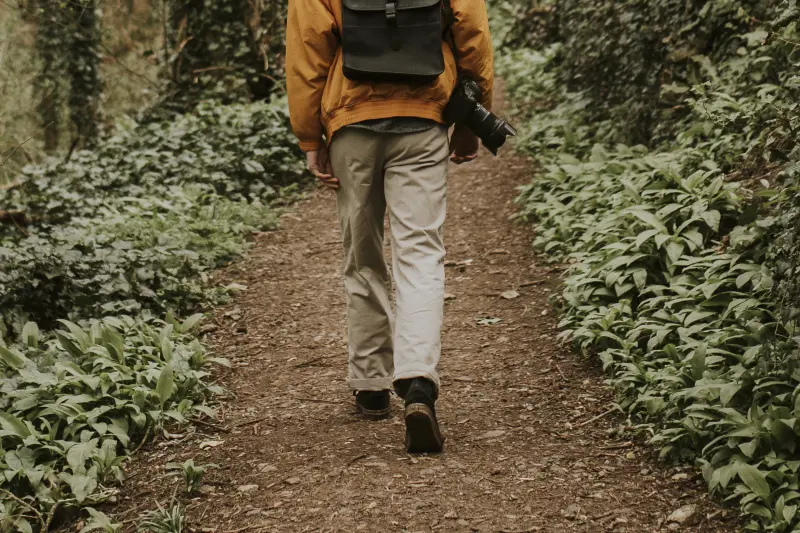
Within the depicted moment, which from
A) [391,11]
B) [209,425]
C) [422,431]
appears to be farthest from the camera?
[209,425]

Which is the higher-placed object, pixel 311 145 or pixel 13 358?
pixel 311 145

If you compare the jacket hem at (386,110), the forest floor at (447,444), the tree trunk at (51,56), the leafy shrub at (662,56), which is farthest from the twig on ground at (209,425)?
the tree trunk at (51,56)

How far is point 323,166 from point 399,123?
49cm

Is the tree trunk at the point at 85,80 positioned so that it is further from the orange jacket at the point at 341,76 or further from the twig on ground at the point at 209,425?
the orange jacket at the point at 341,76

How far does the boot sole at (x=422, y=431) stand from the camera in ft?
10.5

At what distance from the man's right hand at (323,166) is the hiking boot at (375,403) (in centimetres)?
102

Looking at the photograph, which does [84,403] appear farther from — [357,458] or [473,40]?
[473,40]

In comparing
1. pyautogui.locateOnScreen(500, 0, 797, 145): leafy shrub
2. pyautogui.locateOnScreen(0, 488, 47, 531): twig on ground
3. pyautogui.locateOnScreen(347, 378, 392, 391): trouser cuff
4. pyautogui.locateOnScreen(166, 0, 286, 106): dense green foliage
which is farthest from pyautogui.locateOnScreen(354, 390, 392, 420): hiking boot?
pyautogui.locateOnScreen(166, 0, 286, 106): dense green foliage

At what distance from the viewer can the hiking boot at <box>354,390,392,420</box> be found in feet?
12.7

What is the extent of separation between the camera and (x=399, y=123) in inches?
132

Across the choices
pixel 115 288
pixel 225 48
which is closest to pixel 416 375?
pixel 115 288

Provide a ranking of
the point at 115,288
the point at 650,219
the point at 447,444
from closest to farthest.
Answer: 1. the point at 447,444
2. the point at 650,219
3. the point at 115,288

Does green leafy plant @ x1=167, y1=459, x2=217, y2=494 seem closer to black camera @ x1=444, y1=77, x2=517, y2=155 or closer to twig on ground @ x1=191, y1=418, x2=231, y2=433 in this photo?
twig on ground @ x1=191, y1=418, x2=231, y2=433

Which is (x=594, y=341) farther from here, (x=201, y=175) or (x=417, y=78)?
(x=201, y=175)
